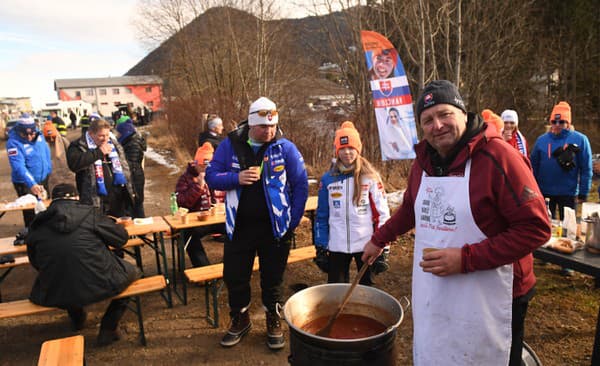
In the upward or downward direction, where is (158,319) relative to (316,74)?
downward

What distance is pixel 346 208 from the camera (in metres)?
3.52

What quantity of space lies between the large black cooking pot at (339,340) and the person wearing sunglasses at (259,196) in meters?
0.94

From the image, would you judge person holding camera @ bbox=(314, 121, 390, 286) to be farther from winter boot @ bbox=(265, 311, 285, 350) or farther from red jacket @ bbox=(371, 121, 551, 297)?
red jacket @ bbox=(371, 121, 551, 297)

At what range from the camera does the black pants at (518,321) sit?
1979 mm

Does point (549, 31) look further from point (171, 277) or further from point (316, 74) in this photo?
point (171, 277)

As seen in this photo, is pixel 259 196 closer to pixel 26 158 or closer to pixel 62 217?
pixel 62 217

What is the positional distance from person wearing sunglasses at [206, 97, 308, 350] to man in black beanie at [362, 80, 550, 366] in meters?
1.54


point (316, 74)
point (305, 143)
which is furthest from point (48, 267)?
point (316, 74)

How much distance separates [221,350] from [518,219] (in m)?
2.88

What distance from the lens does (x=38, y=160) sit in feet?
23.2

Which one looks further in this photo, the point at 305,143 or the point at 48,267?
the point at 305,143

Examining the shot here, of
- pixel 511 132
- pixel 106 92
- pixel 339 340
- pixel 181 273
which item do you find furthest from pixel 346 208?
pixel 106 92

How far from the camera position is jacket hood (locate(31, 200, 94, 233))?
327 cm

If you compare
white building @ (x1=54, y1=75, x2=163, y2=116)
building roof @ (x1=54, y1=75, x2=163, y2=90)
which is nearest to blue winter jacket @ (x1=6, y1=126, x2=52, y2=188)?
white building @ (x1=54, y1=75, x2=163, y2=116)
